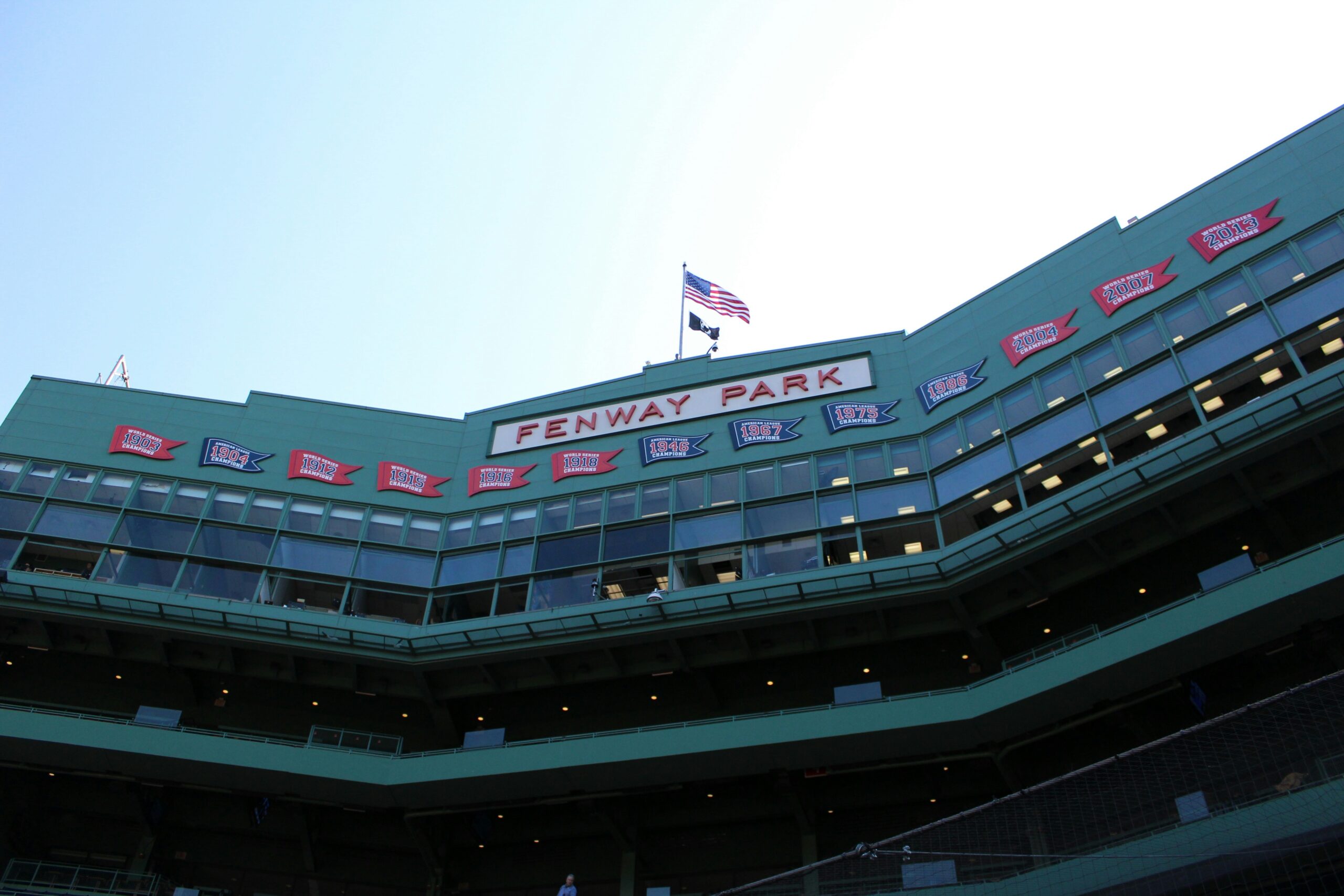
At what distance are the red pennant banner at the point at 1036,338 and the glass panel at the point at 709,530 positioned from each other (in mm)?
8763

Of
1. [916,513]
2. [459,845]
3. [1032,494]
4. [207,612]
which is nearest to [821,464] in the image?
[916,513]

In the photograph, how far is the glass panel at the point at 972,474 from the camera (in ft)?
83.0

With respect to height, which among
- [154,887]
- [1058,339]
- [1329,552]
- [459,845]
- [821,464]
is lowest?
[154,887]

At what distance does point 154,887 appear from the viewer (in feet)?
87.4

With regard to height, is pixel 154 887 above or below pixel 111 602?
below

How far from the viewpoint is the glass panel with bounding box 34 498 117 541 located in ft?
94.5

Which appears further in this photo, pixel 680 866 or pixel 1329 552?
pixel 680 866

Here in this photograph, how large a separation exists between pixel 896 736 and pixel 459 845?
1411cm

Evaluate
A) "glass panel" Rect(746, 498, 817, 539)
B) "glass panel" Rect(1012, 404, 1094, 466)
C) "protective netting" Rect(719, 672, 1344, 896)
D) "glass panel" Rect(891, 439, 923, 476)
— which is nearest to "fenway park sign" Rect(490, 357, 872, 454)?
"glass panel" Rect(891, 439, 923, 476)

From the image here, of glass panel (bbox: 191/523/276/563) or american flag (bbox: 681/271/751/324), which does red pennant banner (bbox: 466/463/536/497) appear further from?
american flag (bbox: 681/271/751/324)

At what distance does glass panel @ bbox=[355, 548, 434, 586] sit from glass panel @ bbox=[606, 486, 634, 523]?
571cm

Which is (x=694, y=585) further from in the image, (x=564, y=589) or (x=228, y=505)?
(x=228, y=505)

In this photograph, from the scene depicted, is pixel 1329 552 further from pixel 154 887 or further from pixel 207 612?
pixel 154 887

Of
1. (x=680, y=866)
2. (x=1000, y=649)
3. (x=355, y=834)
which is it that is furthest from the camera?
(x=355, y=834)
